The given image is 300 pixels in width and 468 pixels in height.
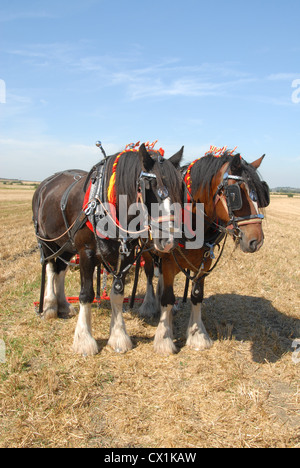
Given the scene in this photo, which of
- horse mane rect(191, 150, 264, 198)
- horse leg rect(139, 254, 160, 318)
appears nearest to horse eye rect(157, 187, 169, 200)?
horse mane rect(191, 150, 264, 198)

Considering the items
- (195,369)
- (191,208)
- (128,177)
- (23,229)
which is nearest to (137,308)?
(195,369)

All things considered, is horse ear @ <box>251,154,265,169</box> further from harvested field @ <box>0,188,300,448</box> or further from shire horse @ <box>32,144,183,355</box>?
harvested field @ <box>0,188,300,448</box>

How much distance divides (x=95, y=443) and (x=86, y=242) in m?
1.89

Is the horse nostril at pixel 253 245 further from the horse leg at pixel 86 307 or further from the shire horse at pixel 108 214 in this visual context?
the horse leg at pixel 86 307

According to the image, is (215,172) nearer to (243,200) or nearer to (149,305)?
(243,200)

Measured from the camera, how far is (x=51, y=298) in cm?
470

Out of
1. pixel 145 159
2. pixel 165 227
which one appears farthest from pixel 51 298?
pixel 145 159

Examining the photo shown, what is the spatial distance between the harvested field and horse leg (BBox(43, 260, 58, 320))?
182mm

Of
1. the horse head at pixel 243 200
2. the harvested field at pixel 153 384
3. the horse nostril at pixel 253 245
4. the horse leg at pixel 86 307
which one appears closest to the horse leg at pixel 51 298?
the harvested field at pixel 153 384

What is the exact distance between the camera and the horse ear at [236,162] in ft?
10.4

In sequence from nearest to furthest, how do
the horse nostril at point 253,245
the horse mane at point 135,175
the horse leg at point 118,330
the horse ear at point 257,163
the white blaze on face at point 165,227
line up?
the white blaze on face at point 165,227 → the horse mane at point 135,175 → the horse nostril at point 253,245 → the horse ear at point 257,163 → the horse leg at point 118,330

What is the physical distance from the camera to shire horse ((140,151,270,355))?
3219 mm

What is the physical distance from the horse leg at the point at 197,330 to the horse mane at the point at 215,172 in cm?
120

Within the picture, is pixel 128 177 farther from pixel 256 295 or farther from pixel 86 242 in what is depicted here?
pixel 256 295
